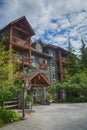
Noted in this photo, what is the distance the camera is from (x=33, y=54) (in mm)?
31984

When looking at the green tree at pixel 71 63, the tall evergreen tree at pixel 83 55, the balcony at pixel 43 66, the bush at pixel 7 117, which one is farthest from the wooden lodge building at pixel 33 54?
the bush at pixel 7 117

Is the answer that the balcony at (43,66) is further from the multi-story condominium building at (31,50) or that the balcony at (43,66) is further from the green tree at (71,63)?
the green tree at (71,63)

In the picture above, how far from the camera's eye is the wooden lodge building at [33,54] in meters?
23.5

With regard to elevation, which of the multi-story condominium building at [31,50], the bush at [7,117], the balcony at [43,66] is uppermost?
the multi-story condominium building at [31,50]

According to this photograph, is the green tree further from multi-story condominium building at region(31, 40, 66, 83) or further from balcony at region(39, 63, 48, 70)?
balcony at region(39, 63, 48, 70)

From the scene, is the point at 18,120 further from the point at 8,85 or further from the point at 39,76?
the point at 39,76

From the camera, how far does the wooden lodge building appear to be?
925 inches

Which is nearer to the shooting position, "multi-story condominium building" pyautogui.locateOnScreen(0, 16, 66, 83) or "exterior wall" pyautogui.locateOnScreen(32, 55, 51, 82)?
"multi-story condominium building" pyautogui.locateOnScreen(0, 16, 66, 83)

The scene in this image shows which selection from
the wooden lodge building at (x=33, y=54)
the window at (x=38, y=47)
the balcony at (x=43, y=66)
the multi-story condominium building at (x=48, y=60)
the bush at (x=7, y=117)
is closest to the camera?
the bush at (x=7, y=117)

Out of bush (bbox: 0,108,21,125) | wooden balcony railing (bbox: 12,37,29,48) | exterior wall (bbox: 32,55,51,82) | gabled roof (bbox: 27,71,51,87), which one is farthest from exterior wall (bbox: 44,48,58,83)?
bush (bbox: 0,108,21,125)

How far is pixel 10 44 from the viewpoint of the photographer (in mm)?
24594

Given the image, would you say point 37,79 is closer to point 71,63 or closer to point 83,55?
point 71,63

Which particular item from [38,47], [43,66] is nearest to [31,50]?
[38,47]

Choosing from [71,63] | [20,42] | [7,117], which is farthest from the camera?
[71,63]
